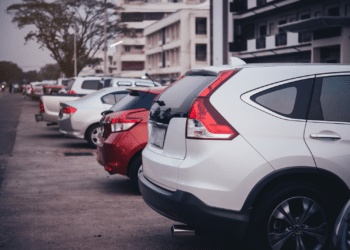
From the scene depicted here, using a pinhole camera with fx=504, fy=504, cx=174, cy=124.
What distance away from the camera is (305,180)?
406 cm

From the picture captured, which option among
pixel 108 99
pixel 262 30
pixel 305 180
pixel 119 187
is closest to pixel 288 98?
pixel 305 180

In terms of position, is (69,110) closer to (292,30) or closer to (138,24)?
(292,30)

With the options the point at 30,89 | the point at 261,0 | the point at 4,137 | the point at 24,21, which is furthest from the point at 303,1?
the point at 24,21

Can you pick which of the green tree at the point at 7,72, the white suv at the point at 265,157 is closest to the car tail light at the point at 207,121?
the white suv at the point at 265,157

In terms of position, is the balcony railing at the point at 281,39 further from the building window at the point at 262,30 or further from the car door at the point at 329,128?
the car door at the point at 329,128

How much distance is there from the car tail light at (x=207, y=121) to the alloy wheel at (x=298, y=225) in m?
0.74

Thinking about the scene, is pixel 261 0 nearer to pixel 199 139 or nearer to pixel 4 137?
pixel 4 137

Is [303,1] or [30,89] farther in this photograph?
[30,89]

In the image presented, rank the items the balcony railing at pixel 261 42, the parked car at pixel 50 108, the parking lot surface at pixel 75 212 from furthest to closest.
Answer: the balcony railing at pixel 261 42
the parked car at pixel 50 108
the parking lot surface at pixel 75 212

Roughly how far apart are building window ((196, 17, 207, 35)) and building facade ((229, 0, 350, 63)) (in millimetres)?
16190

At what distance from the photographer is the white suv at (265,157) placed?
154 inches

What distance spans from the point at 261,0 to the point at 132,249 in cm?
3448

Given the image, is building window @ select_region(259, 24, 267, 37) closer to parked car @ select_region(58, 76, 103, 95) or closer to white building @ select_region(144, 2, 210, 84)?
white building @ select_region(144, 2, 210, 84)

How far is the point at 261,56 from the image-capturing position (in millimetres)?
37375
